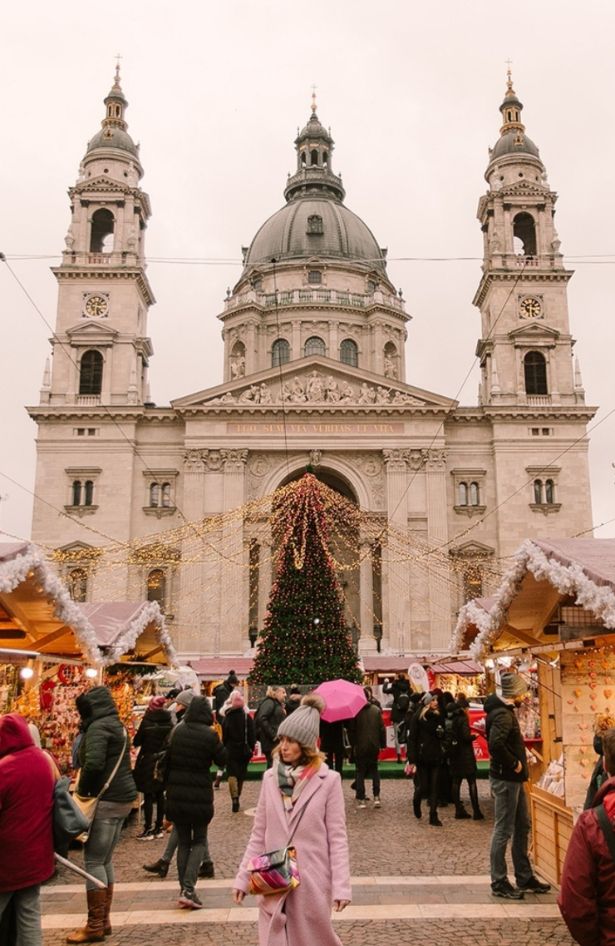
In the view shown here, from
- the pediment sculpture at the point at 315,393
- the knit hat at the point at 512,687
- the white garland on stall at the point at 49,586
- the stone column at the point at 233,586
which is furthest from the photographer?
the pediment sculpture at the point at 315,393

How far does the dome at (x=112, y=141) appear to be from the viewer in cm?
4909

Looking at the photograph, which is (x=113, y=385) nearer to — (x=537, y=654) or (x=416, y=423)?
(x=416, y=423)

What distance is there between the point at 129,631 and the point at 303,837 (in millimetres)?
9477

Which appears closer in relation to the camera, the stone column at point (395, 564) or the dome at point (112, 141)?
the stone column at point (395, 564)

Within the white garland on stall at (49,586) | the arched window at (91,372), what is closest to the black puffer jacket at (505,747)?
the white garland on stall at (49,586)

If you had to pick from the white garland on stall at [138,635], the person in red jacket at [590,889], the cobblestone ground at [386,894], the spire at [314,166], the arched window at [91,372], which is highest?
the spire at [314,166]

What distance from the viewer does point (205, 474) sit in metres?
43.9

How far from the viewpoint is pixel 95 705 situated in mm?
7770

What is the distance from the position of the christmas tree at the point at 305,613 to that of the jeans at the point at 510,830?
1433cm

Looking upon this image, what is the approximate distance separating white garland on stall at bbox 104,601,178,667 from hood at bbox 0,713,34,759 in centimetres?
745

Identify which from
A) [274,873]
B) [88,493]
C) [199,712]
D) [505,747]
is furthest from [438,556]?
[274,873]

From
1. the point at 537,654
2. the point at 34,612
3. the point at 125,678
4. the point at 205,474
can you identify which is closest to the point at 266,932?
the point at 537,654

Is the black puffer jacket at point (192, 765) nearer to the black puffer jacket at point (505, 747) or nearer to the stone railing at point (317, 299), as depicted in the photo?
the black puffer jacket at point (505, 747)

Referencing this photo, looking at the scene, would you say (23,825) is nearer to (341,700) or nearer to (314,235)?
(341,700)
